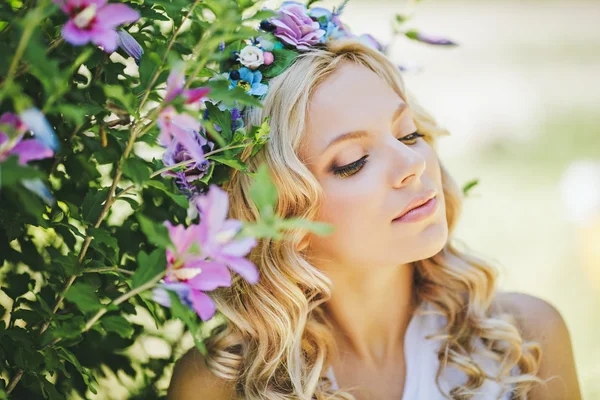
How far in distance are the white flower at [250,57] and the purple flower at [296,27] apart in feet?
0.31

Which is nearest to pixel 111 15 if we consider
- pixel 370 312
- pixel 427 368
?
pixel 370 312

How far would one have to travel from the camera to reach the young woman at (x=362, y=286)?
176cm

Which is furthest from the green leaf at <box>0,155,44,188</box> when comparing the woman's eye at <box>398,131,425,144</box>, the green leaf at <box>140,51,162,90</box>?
the woman's eye at <box>398,131,425,144</box>

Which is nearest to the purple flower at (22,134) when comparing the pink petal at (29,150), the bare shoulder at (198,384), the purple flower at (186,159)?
the pink petal at (29,150)

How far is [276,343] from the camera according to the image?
1927mm

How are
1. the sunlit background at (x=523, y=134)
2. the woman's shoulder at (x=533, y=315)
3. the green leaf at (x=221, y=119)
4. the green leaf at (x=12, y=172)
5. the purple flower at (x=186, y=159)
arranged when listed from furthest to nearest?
1. the sunlit background at (x=523, y=134)
2. the woman's shoulder at (x=533, y=315)
3. the purple flower at (x=186, y=159)
4. the green leaf at (x=221, y=119)
5. the green leaf at (x=12, y=172)

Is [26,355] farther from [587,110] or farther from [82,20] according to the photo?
[587,110]

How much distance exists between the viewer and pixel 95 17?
3.26 ft

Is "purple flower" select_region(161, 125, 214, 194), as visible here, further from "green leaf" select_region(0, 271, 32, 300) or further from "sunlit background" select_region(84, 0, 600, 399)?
"sunlit background" select_region(84, 0, 600, 399)

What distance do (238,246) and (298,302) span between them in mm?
993

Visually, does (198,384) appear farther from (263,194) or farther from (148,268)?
(263,194)

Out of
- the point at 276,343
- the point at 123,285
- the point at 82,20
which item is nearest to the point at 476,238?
the point at 276,343

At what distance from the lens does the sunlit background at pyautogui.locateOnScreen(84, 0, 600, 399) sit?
4.45 metres

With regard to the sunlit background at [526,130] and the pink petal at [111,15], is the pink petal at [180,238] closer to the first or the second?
the pink petal at [111,15]
